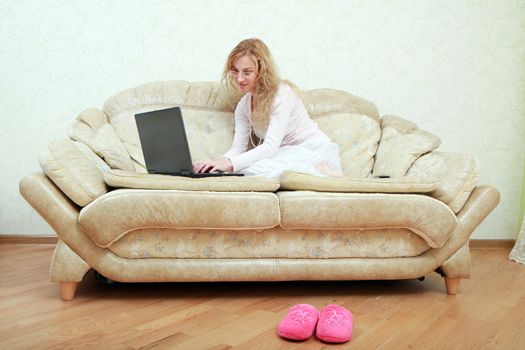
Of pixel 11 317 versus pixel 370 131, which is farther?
pixel 370 131

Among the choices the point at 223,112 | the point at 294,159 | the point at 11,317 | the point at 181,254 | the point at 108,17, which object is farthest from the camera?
the point at 108,17

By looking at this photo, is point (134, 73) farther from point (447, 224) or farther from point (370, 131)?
point (447, 224)

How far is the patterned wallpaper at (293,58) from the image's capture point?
2.85 metres

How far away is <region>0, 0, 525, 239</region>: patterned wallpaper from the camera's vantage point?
2.85m

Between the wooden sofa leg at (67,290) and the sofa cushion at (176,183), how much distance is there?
1.34ft

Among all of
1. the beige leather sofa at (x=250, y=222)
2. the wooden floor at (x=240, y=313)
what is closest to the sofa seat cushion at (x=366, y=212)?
the beige leather sofa at (x=250, y=222)

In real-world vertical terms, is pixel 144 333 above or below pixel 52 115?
below

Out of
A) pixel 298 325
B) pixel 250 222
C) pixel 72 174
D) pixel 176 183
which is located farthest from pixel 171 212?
pixel 298 325

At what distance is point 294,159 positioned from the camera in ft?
7.80

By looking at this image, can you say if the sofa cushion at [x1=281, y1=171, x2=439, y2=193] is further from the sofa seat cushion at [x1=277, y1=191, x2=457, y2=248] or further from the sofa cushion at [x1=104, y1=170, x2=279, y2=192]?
the sofa cushion at [x1=104, y1=170, x2=279, y2=192]

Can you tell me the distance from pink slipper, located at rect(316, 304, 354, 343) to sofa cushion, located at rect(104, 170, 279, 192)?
0.57m

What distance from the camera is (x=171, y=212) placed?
181cm

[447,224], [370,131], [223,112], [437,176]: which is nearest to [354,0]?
[370,131]

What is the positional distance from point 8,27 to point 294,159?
1.81 meters
